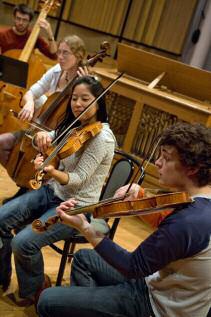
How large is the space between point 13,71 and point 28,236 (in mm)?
1113

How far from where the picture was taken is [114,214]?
134 centimetres

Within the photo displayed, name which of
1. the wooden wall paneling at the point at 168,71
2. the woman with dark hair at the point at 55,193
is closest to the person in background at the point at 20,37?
the wooden wall paneling at the point at 168,71

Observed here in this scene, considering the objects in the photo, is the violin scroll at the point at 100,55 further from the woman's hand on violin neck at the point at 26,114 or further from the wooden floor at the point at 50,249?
the wooden floor at the point at 50,249

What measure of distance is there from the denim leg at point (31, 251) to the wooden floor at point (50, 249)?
0.12 metres

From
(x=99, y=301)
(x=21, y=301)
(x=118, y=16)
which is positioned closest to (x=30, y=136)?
(x=21, y=301)

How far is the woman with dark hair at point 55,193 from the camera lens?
188 centimetres

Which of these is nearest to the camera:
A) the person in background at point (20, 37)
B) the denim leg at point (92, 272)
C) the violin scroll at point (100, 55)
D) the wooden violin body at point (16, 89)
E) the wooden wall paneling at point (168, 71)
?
the denim leg at point (92, 272)

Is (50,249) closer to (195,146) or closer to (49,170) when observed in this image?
(49,170)

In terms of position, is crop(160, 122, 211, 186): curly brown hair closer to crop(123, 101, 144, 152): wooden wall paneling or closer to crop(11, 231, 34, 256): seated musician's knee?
crop(11, 231, 34, 256): seated musician's knee

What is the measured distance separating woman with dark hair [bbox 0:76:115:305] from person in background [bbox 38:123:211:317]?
0.39m

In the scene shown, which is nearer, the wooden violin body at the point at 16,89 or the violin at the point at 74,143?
the violin at the point at 74,143

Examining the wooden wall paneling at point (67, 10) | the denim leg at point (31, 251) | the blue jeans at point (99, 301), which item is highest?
the wooden wall paneling at point (67, 10)

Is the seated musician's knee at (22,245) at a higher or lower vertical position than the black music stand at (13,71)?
lower

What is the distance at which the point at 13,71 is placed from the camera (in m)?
2.57
